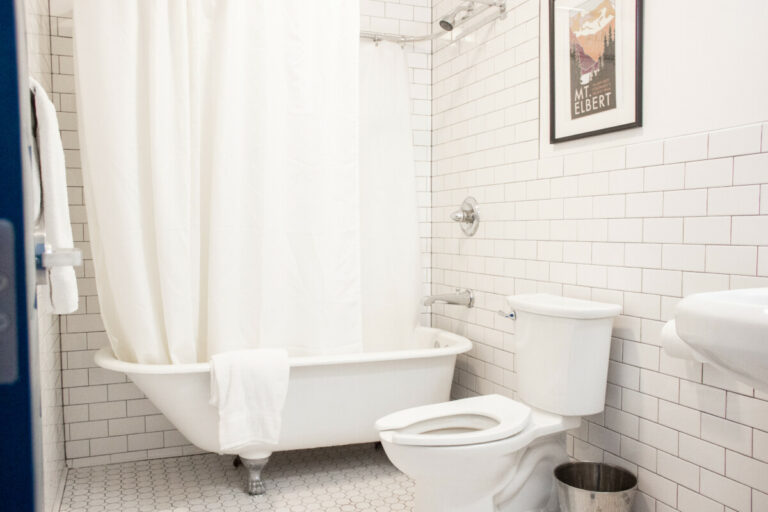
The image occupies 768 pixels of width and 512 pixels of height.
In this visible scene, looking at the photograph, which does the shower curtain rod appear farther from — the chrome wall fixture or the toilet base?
the toilet base

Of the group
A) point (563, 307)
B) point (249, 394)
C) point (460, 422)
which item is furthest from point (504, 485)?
point (249, 394)

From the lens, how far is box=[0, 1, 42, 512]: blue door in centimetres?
67

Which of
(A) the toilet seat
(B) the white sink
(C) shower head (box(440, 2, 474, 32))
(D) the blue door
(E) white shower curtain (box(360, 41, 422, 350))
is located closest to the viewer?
(D) the blue door

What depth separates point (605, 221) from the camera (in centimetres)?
232

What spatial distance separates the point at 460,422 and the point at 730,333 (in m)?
1.56

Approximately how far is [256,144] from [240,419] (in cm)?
115

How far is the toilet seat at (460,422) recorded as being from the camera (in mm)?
2062

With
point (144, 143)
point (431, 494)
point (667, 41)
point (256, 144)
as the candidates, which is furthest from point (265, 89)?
point (431, 494)

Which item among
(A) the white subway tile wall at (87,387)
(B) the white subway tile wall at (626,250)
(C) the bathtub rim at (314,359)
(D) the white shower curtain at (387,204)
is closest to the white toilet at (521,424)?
(B) the white subway tile wall at (626,250)

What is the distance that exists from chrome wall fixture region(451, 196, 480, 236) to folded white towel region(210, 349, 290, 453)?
3.88 ft

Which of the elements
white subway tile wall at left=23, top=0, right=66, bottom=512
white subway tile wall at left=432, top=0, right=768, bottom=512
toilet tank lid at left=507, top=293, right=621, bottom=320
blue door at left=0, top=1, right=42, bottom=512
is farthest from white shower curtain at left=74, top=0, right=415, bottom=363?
blue door at left=0, top=1, right=42, bottom=512

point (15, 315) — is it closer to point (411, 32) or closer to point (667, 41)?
point (667, 41)

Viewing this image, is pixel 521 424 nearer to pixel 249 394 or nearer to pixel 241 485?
pixel 249 394

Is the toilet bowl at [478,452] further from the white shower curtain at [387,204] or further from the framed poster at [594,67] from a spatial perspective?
the framed poster at [594,67]
